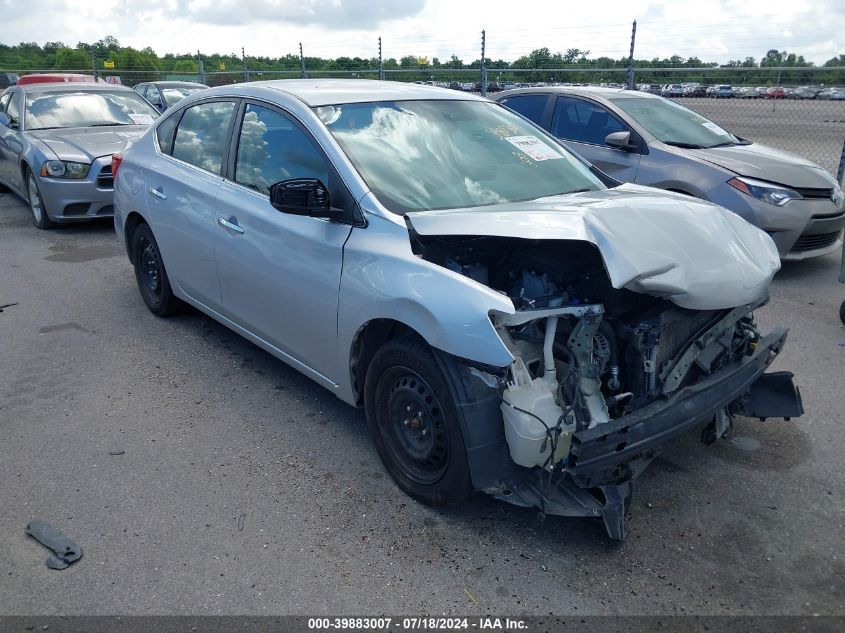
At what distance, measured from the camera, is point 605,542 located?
3010 mm

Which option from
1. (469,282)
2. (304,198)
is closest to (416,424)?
(469,282)

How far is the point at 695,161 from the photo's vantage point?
659 cm

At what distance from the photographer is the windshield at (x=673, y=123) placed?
7.06m

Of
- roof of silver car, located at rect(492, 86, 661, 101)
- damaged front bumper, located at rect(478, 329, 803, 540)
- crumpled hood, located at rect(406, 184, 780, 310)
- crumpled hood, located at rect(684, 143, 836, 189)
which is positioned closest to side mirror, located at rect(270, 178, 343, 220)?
crumpled hood, located at rect(406, 184, 780, 310)

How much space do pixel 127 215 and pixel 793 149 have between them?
11987 millimetres

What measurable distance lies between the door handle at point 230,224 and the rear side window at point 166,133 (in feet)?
4.03

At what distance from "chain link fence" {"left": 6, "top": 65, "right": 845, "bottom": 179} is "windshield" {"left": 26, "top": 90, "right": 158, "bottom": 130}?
766 cm

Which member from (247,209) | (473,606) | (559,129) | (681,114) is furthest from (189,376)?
(681,114)

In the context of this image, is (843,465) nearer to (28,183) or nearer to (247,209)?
(247,209)

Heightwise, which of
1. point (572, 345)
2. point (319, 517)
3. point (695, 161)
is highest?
point (695, 161)

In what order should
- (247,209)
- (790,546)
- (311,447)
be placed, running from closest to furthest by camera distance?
(790,546) < (311,447) < (247,209)

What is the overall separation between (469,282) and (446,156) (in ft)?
3.95

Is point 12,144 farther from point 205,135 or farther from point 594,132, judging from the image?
point 594,132

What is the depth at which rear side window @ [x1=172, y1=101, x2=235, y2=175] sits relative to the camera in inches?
176
